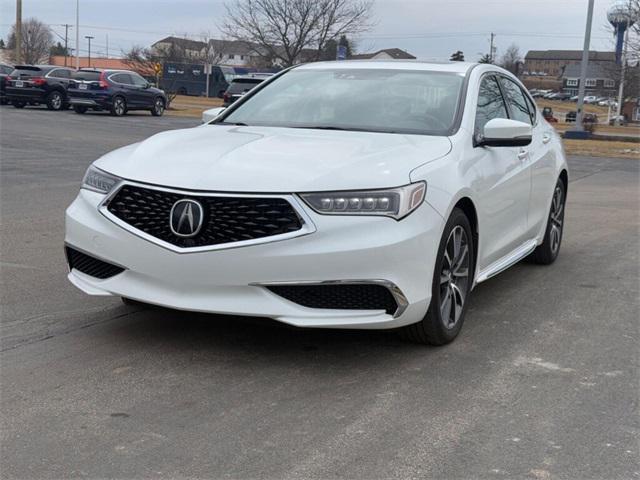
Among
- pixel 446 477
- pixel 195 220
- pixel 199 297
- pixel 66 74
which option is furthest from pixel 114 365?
pixel 66 74

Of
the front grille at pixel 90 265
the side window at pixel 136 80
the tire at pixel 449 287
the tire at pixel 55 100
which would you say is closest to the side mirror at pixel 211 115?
the front grille at pixel 90 265

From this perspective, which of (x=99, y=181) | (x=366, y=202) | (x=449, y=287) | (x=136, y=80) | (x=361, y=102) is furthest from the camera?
(x=136, y=80)

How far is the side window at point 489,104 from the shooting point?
209 inches

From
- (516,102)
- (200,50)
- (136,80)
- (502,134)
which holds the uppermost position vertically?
(200,50)

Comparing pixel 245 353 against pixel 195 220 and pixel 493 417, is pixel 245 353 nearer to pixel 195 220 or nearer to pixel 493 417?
pixel 195 220

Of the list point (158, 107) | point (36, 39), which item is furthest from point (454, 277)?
point (36, 39)

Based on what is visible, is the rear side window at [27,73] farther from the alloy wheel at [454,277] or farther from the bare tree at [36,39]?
the bare tree at [36,39]

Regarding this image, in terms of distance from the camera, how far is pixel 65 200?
9.55m

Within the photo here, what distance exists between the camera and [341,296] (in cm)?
392

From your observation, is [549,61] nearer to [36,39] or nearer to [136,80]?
[36,39]

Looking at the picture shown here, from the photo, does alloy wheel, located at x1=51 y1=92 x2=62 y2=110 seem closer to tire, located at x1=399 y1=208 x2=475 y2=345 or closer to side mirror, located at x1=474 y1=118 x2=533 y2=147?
side mirror, located at x1=474 y1=118 x2=533 y2=147

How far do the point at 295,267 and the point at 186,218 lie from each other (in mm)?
591

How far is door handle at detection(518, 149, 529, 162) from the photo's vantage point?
569cm

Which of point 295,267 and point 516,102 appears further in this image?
point 516,102
